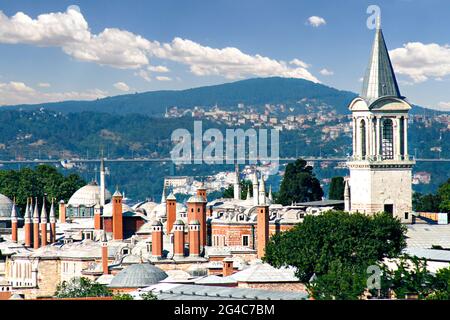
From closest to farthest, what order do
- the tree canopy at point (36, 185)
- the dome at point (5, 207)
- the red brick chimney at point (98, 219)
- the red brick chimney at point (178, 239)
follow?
1. the red brick chimney at point (178, 239)
2. the red brick chimney at point (98, 219)
3. the dome at point (5, 207)
4. the tree canopy at point (36, 185)

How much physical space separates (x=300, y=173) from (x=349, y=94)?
92661mm

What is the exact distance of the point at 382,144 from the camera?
5384cm

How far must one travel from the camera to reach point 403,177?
53.9 m

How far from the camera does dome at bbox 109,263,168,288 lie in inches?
1791

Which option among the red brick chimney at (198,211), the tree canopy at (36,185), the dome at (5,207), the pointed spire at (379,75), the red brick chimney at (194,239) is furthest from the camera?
the tree canopy at (36,185)

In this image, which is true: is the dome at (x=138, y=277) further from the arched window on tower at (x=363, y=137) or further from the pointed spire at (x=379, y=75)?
the pointed spire at (x=379, y=75)

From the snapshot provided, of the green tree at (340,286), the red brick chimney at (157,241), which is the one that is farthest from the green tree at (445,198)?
the green tree at (340,286)

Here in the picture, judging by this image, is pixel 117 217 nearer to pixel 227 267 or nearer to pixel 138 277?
pixel 227 267

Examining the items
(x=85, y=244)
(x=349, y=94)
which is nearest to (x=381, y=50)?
(x=85, y=244)

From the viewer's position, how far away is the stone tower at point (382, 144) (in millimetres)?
53375

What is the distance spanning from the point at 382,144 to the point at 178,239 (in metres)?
8.14

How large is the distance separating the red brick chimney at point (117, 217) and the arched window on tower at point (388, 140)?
48.1ft

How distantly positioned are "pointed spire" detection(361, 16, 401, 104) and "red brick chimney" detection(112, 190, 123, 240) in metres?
14.9
